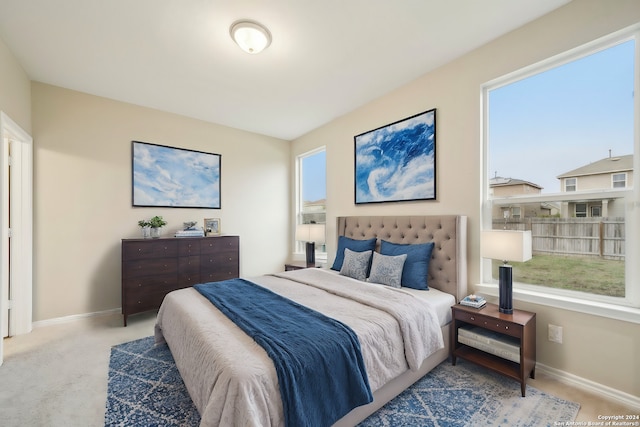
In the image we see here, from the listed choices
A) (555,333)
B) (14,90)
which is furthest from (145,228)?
(555,333)

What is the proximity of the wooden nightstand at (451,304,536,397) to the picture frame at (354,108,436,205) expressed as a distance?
125 centimetres

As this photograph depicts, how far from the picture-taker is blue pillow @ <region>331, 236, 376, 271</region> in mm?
3238

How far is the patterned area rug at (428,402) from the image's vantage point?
1657 mm

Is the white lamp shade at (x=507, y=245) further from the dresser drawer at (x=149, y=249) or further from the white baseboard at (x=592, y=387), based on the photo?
the dresser drawer at (x=149, y=249)

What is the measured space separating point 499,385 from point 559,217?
1431mm

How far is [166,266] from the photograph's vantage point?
343 centimetres

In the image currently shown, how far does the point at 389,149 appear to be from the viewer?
337cm

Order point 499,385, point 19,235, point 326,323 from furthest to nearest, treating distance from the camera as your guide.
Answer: point 19,235 → point 499,385 → point 326,323

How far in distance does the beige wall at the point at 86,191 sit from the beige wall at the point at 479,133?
2816 millimetres

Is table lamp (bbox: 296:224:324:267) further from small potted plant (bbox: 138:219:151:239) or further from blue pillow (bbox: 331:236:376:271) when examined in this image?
small potted plant (bbox: 138:219:151:239)

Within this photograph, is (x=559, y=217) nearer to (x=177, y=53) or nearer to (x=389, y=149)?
(x=389, y=149)

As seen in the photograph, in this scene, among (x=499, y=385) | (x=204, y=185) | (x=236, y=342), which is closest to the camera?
(x=236, y=342)

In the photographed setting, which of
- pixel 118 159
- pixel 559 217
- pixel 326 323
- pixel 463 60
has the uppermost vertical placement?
pixel 463 60

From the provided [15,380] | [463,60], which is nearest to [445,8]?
[463,60]
